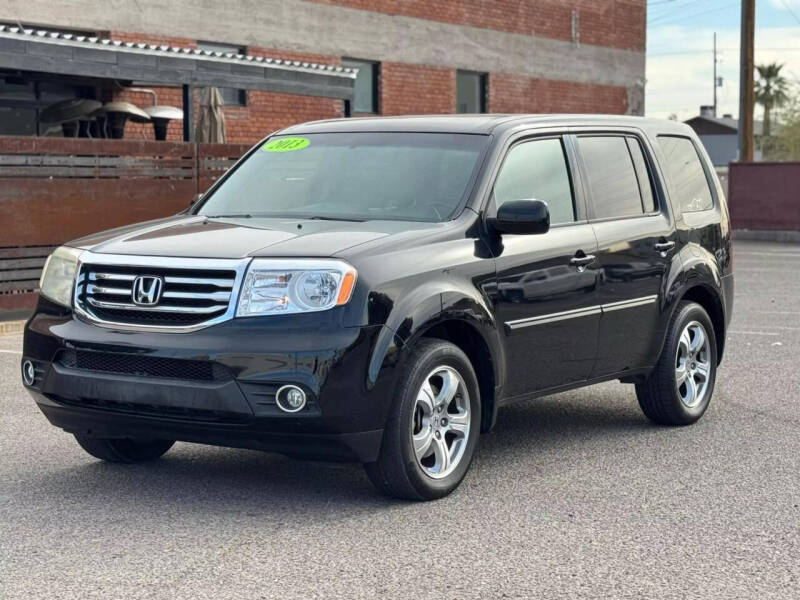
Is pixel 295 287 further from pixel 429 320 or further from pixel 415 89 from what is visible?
pixel 415 89

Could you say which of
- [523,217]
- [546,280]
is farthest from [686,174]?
[523,217]

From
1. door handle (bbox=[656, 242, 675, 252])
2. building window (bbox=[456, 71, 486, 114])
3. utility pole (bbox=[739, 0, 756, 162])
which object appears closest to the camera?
door handle (bbox=[656, 242, 675, 252])

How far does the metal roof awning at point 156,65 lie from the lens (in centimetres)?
1570

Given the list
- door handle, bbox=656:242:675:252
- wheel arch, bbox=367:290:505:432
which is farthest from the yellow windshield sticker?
door handle, bbox=656:242:675:252

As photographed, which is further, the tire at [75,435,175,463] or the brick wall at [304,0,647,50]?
→ the brick wall at [304,0,647,50]

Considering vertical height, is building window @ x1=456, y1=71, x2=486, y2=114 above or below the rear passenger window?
above

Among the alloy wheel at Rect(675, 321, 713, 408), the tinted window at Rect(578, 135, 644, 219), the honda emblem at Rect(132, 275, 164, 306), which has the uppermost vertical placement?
the tinted window at Rect(578, 135, 644, 219)

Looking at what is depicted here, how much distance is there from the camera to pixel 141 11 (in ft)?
75.2

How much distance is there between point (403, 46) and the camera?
28.8 metres

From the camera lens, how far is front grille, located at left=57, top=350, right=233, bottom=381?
577 centimetres

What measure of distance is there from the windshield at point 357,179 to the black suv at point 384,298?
0.01 metres

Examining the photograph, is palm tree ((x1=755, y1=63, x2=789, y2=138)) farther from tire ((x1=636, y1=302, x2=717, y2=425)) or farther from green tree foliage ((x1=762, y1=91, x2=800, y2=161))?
tire ((x1=636, y1=302, x2=717, y2=425))

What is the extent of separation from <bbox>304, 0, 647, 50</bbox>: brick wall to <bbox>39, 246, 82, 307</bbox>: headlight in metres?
20.9

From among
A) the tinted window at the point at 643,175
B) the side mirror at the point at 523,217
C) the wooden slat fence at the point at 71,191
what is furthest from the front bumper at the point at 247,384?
the wooden slat fence at the point at 71,191
